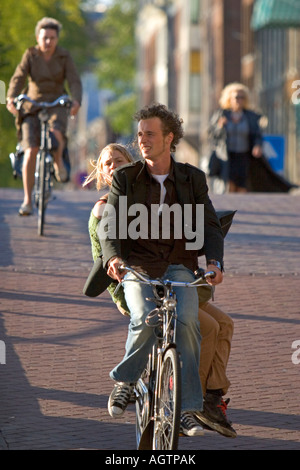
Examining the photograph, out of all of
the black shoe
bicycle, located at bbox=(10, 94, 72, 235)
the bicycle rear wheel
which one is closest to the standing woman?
bicycle, located at bbox=(10, 94, 72, 235)

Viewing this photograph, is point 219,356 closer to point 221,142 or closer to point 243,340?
point 243,340

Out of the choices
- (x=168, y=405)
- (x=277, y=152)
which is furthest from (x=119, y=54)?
(x=168, y=405)

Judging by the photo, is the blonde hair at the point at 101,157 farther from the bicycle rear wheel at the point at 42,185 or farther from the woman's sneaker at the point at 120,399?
the bicycle rear wheel at the point at 42,185

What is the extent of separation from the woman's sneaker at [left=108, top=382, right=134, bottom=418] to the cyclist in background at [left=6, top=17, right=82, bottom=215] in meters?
6.77

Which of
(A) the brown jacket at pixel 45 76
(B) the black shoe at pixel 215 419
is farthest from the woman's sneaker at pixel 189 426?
(A) the brown jacket at pixel 45 76

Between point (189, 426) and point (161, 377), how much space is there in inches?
11.5

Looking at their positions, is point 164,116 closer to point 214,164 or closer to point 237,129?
point 237,129

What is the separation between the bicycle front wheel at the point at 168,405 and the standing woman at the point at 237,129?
427 inches

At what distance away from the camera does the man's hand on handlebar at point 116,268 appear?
5.94 meters

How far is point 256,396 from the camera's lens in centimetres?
746

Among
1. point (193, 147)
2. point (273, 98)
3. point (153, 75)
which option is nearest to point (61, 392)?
point (273, 98)

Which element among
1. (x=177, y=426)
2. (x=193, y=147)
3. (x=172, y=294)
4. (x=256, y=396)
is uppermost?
(x=172, y=294)

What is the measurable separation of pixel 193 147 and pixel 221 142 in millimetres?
35448

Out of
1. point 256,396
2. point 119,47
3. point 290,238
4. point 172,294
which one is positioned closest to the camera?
point 172,294
